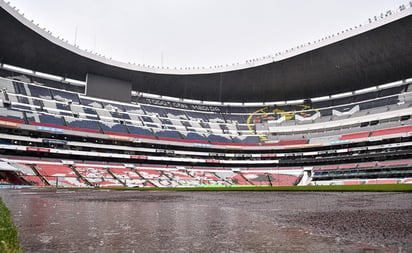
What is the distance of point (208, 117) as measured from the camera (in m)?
71.7

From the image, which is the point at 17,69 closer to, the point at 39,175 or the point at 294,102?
the point at 39,175

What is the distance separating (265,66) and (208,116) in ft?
65.8

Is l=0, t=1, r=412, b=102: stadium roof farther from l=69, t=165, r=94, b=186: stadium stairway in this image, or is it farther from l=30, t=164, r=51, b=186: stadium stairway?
l=69, t=165, r=94, b=186: stadium stairway

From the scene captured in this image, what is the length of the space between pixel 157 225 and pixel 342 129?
60.4m

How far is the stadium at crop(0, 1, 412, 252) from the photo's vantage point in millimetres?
43812

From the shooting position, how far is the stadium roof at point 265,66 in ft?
147

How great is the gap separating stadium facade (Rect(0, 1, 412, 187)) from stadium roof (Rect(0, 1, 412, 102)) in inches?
8.6

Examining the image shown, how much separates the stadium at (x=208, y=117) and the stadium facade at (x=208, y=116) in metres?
0.20

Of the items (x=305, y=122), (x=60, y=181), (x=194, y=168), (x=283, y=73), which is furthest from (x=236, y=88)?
(x=60, y=181)

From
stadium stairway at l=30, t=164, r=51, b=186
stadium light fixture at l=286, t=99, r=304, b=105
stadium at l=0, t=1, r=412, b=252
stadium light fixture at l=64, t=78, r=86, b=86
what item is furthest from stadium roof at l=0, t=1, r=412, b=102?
stadium stairway at l=30, t=164, r=51, b=186

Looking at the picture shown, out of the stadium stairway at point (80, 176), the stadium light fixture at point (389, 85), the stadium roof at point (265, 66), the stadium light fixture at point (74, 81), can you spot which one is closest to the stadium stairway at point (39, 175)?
the stadium stairway at point (80, 176)

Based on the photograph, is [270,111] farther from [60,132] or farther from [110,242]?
[110,242]

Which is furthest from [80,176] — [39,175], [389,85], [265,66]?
[389,85]

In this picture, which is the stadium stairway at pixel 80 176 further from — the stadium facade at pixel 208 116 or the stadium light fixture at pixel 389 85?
the stadium light fixture at pixel 389 85
